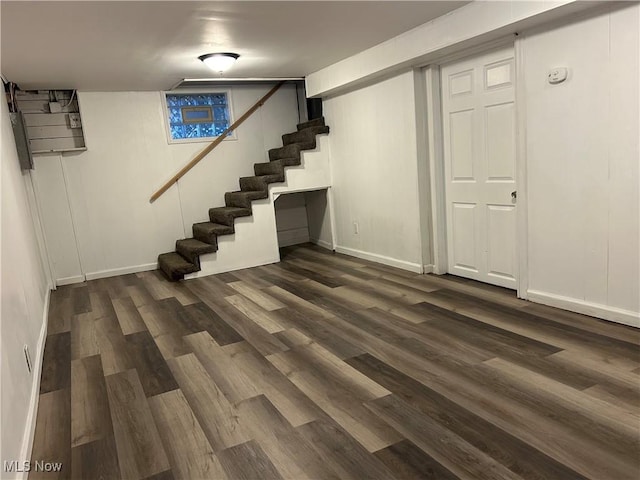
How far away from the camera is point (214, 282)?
504 centimetres

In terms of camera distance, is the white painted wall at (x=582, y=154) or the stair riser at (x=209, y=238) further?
the stair riser at (x=209, y=238)

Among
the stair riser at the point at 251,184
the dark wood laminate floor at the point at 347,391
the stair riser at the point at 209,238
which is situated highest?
the stair riser at the point at 251,184

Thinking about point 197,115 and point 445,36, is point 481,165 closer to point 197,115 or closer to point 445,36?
point 445,36

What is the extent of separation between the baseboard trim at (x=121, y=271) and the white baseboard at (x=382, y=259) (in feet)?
8.31

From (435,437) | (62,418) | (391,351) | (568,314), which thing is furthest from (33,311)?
(568,314)

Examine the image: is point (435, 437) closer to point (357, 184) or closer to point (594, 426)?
point (594, 426)

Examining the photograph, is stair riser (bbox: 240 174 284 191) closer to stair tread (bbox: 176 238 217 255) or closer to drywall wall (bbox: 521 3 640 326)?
stair tread (bbox: 176 238 217 255)

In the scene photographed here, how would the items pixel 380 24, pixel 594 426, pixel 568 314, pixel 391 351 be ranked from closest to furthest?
pixel 594 426
pixel 391 351
pixel 568 314
pixel 380 24

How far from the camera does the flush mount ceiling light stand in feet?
13.8

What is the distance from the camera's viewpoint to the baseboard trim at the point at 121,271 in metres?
5.66

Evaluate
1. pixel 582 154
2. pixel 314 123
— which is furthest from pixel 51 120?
pixel 582 154

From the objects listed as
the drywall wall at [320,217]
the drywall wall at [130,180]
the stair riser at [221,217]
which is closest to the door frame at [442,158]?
the drywall wall at [320,217]

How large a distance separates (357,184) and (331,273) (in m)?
1.21

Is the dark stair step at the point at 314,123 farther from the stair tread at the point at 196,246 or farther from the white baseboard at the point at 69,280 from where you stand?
the white baseboard at the point at 69,280
